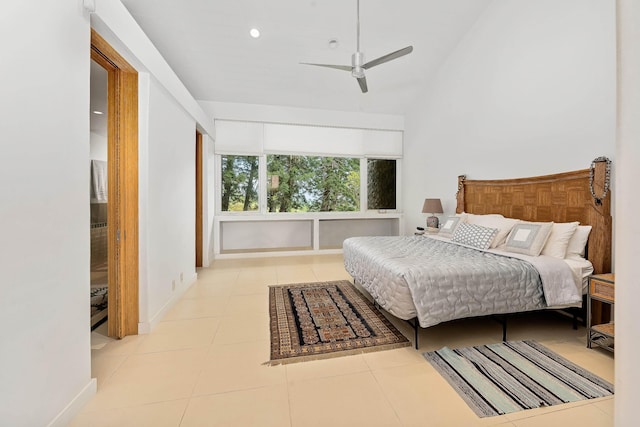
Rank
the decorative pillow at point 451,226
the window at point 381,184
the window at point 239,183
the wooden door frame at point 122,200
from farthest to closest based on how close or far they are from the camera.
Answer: the window at point 381,184 → the window at point 239,183 → the decorative pillow at point 451,226 → the wooden door frame at point 122,200

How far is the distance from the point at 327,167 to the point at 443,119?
246 cm

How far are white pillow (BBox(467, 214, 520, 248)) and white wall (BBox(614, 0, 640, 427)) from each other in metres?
2.92

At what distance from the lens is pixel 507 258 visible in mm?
2566

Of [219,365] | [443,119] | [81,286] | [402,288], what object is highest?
[443,119]

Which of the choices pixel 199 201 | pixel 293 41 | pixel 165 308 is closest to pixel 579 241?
pixel 165 308

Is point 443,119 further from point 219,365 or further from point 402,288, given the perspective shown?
point 219,365

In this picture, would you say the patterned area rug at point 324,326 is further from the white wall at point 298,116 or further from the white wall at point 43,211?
the white wall at point 298,116

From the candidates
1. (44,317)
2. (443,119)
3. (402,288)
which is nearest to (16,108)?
(44,317)

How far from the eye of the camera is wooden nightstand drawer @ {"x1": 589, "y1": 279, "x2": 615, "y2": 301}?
2.03 meters

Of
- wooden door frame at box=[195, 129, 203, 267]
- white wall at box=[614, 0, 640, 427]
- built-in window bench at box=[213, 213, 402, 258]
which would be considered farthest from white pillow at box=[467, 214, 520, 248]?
wooden door frame at box=[195, 129, 203, 267]

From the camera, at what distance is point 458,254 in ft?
9.14

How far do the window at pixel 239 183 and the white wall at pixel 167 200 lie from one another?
1.64 meters

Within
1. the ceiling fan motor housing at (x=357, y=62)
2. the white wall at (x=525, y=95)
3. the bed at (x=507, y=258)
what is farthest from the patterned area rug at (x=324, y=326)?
the ceiling fan motor housing at (x=357, y=62)

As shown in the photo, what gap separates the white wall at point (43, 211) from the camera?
44.6 inches
